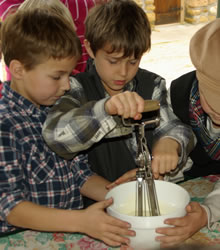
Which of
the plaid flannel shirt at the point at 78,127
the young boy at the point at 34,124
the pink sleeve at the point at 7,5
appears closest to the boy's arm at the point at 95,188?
the young boy at the point at 34,124

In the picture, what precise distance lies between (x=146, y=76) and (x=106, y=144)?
246 millimetres

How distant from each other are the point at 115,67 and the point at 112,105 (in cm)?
31

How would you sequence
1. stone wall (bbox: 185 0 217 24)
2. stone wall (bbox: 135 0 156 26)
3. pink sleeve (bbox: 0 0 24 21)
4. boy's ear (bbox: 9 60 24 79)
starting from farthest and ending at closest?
stone wall (bbox: 185 0 217 24) → stone wall (bbox: 135 0 156 26) → pink sleeve (bbox: 0 0 24 21) → boy's ear (bbox: 9 60 24 79)

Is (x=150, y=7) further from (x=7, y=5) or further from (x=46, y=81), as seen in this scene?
(x=46, y=81)

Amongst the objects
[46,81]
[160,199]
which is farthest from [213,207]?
[46,81]

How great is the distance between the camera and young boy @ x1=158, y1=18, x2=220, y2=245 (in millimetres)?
808

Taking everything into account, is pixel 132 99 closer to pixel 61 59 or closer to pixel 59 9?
pixel 61 59

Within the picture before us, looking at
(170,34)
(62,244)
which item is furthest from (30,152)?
(170,34)

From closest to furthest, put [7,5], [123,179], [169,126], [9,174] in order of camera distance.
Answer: [9,174] < [123,179] < [169,126] < [7,5]

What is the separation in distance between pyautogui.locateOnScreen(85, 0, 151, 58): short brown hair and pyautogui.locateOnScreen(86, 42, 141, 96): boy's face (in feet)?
0.06

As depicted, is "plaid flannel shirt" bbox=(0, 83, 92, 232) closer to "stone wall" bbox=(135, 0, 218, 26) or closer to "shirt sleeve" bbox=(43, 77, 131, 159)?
"shirt sleeve" bbox=(43, 77, 131, 159)

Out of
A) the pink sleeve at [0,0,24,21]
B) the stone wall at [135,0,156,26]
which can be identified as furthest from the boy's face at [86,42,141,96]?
the stone wall at [135,0,156,26]

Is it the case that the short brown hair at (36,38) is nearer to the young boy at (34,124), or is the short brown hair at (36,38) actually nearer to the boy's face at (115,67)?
the young boy at (34,124)

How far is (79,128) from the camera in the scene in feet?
3.03
